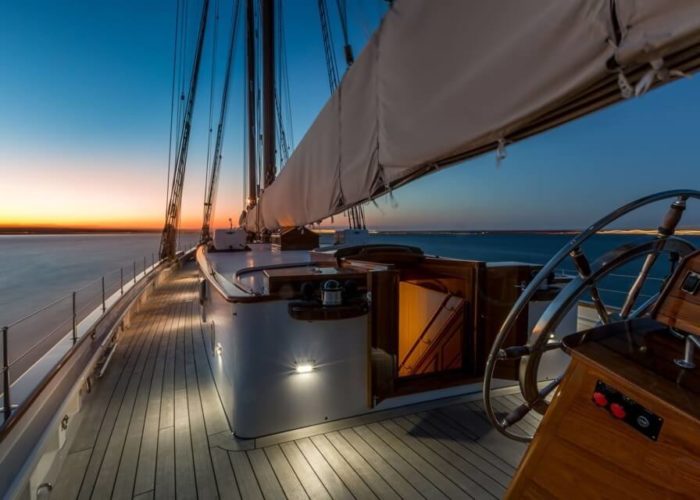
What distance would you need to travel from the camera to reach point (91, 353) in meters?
2.78

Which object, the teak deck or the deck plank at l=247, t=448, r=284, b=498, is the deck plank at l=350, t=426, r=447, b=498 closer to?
the teak deck

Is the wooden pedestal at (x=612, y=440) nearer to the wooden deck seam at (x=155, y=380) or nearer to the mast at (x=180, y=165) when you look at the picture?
the wooden deck seam at (x=155, y=380)

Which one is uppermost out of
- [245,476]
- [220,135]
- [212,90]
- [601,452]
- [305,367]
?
[212,90]

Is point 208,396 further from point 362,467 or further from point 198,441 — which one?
point 362,467

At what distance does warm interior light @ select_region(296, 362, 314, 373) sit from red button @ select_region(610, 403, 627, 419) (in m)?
1.65

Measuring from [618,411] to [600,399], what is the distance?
0.04m

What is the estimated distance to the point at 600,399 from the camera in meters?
0.72

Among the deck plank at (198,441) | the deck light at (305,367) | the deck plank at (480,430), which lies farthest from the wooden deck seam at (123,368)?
the deck plank at (480,430)

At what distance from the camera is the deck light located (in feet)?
6.84

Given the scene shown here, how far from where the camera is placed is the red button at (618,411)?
684 mm

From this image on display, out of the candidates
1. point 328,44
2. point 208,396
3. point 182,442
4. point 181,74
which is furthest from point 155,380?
point 181,74

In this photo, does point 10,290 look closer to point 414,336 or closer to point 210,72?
point 210,72

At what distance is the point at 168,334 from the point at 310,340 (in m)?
2.95

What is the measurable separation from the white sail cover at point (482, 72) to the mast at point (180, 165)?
326 inches
